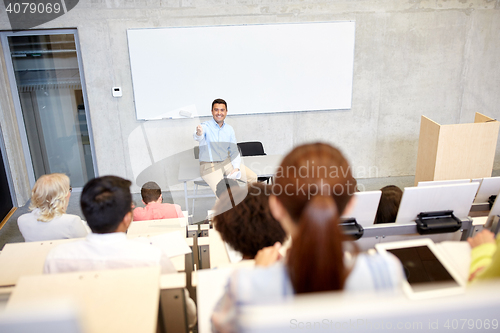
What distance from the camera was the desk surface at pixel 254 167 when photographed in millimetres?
3705

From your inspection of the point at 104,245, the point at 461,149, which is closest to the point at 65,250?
the point at 104,245

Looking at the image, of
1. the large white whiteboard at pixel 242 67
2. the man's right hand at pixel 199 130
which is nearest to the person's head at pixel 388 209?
the man's right hand at pixel 199 130

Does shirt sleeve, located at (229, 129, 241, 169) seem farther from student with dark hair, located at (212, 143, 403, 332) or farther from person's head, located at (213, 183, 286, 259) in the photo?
student with dark hair, located at (212, 143, 403, 332)

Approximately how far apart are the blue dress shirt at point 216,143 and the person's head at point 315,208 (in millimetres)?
3104

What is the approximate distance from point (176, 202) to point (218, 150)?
3.14ft

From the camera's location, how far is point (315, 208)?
743mm

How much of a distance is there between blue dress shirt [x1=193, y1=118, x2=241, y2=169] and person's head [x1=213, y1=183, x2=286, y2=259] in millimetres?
2512

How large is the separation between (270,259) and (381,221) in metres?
1.44

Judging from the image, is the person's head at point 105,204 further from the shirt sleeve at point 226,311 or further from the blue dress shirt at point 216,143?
the blue dress shirt at point 216,143

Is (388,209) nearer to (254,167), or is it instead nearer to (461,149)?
(461,149)

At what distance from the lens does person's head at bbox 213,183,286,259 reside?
1408 millimetres

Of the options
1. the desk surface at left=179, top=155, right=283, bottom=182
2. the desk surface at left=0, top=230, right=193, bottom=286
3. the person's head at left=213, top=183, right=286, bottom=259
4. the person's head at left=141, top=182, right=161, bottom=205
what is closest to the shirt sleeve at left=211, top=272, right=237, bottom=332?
the person's head at left=213, top=183, right=286, bottom=259

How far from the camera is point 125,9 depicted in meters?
4.13

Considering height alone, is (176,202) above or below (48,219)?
below
